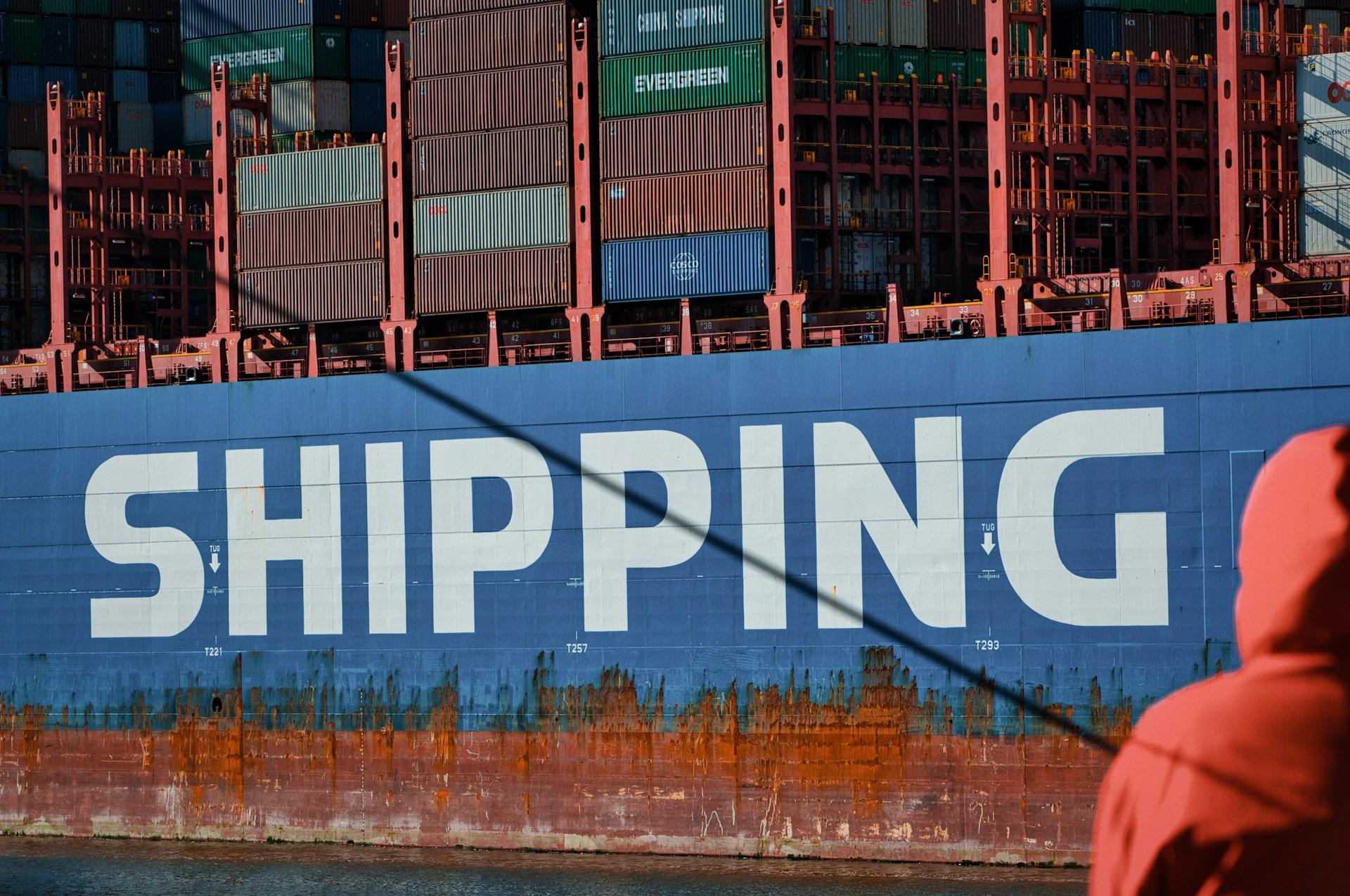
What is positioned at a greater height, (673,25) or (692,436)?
(673,25)

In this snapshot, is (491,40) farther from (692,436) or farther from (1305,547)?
(1305,547)

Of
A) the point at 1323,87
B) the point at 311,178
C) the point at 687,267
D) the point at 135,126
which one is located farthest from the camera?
the point at 135,126

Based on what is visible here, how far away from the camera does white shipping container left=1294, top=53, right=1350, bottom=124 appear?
91.5 ft

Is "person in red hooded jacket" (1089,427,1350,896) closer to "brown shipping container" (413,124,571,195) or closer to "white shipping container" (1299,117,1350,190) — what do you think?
"white shipping container" (1299,117,1350,190)

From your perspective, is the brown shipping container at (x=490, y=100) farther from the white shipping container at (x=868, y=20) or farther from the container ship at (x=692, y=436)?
the white shipping container at (x=868, y=20)

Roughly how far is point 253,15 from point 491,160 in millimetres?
10778

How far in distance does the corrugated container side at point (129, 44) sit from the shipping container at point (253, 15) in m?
5.97

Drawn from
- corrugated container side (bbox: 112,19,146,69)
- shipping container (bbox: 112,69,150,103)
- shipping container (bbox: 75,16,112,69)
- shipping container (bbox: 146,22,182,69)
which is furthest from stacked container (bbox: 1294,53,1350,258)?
shipping container (bbox: 75,16,112,69)

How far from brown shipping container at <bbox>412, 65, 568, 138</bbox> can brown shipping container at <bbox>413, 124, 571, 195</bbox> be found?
189 millimetres

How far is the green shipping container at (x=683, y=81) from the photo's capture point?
1179 inches

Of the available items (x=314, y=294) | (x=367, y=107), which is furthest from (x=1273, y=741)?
(x=367, y=107)

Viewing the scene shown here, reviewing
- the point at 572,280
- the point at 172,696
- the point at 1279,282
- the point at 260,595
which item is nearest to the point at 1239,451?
the point at 1279,282

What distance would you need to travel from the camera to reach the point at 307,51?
125 feet

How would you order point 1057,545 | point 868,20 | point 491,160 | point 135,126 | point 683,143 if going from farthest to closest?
point 135,126
point 868,20
point 491,160
point 683,143
point 1057,545
